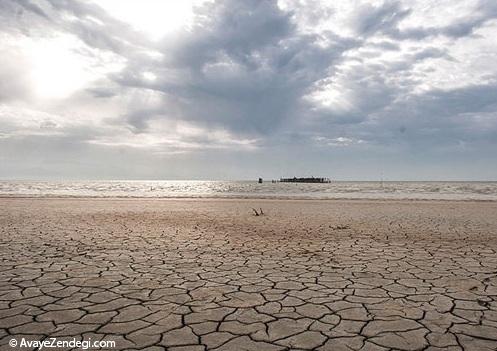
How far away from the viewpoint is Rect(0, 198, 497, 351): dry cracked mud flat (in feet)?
10.1

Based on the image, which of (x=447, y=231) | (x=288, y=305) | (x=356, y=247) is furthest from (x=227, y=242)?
(x=447, y=231)

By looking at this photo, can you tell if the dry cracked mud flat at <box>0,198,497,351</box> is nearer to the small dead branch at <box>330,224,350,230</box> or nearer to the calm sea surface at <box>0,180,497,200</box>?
the small dead branch at <box>330,224,350,230</box>

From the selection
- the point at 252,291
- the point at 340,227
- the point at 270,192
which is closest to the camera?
the point at 252,291

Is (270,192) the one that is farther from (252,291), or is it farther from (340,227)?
(252,291)

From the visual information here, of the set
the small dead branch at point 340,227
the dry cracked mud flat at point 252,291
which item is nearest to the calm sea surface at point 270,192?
the small dead branch at point 340,227

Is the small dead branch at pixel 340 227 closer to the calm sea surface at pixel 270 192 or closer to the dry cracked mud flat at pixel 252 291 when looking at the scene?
the dry cracked mud flat at pixel 252 291

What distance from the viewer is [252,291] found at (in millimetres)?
4312

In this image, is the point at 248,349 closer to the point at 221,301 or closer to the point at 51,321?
the point at 221,301

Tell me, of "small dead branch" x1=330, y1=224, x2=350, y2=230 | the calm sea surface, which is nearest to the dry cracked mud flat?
"small dead branch" x1=330, y1=224, x2=350, y2=230

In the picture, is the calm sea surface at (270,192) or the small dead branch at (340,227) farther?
the calm sea surface at (270,192)

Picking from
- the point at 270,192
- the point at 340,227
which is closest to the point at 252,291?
the point at 340,227

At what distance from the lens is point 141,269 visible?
539cm

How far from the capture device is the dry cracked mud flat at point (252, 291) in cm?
307

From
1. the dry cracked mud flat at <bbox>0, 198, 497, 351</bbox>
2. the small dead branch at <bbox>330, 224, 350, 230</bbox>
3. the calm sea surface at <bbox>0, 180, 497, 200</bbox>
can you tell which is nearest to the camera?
the dry cracked mud flat at <bbox>0, 198, 497, 351</bbox>
